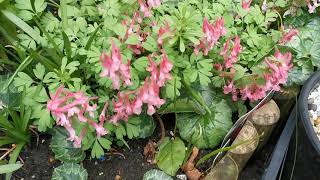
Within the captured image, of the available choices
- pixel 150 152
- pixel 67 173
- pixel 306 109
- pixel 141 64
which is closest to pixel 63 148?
pixel 67 173

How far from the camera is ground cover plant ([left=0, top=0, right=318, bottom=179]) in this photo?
153 centimetres

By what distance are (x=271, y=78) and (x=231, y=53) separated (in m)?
0.17

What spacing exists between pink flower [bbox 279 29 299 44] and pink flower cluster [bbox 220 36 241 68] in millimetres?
214

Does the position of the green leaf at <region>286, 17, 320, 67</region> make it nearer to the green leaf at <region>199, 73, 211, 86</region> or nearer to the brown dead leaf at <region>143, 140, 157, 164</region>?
the green leaf at <region>199, 73, 211, 86</region>

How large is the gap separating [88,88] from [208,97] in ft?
1.65

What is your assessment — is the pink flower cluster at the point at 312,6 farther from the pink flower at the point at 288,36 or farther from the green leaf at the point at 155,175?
the green leaf at the point at 155,175

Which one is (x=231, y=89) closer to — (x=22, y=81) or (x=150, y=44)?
(x=150, y=44)

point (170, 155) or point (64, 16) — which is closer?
point (64, 16)

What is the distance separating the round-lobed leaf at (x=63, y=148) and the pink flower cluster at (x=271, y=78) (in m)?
0.62

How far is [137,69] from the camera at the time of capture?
5.19ft

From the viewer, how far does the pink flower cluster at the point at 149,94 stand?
1.41 metres

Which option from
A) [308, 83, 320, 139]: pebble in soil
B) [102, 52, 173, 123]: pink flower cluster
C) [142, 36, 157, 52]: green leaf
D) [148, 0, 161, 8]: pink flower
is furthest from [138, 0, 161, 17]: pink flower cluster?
[308, 83, 320, 139]: pebble in soil

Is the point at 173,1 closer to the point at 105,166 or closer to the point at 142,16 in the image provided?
the point at 142,16

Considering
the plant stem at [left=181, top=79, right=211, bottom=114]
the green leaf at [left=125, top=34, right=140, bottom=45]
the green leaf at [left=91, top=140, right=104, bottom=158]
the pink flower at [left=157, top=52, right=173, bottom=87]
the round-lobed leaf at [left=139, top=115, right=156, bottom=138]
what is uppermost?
the green leaf at [left=125, top=34, right=140, bottom=45]
